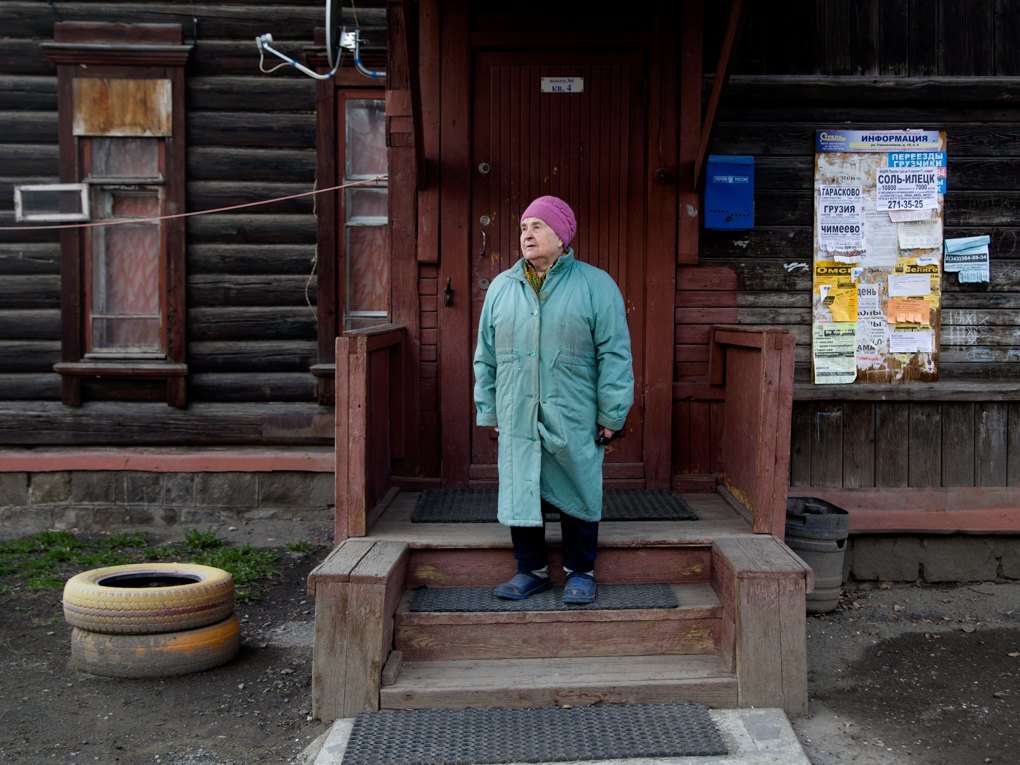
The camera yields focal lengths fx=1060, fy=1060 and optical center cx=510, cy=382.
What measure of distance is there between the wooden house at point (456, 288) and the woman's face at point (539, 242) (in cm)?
90

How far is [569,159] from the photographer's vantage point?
238 inches

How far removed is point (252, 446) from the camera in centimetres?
806

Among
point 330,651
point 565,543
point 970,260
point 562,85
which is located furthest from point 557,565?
point 970,260

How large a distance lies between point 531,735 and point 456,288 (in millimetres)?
2807

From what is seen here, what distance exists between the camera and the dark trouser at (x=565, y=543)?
4637 mm

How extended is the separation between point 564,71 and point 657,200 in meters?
0.90

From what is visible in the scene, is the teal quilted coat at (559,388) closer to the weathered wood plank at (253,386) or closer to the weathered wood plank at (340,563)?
the weathered wood plank at (340,563)

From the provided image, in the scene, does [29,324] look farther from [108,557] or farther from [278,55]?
[278,55]

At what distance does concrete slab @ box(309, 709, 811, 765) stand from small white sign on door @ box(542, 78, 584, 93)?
3.49 meters

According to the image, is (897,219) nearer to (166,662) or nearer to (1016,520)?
(1016,520)

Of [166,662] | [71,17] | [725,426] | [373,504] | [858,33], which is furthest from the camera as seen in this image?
[71,17]

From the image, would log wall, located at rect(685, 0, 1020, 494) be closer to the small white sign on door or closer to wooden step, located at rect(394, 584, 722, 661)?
the small white sign on door

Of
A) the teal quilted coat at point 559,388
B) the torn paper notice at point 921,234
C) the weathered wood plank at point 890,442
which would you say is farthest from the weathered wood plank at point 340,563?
the torn paper notice at point 921,234

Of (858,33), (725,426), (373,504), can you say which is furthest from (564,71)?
(373,504)
